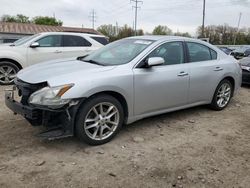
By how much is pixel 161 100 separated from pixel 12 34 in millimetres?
39503

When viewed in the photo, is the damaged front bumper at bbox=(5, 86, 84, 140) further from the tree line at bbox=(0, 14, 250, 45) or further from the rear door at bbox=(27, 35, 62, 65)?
the tree line at bbox=(0, 14, 250, 45)

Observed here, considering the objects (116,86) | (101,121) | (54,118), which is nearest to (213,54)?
(116,86)

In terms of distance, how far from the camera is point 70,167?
130 inches

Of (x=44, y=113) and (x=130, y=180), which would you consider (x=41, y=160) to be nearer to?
(x=44, y=113)

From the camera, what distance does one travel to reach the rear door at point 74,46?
8.88 meters

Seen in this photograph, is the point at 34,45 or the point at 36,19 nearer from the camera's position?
the point at 34,45

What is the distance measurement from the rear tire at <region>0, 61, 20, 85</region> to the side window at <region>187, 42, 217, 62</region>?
5085mm

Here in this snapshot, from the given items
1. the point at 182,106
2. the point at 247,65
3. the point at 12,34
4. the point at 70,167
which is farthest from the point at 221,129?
the point at 12,34

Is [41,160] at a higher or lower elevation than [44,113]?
lower

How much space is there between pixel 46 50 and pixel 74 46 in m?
0.96

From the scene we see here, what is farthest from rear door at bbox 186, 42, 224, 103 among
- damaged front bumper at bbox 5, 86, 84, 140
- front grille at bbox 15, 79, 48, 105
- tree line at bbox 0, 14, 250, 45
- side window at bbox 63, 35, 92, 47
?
tree line at bbox 0, 14, 250, 45

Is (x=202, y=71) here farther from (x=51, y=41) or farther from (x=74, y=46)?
(x=51, y=41)

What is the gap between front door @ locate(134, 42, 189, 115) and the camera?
422 cm

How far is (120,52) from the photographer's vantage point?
4688 millimetres
